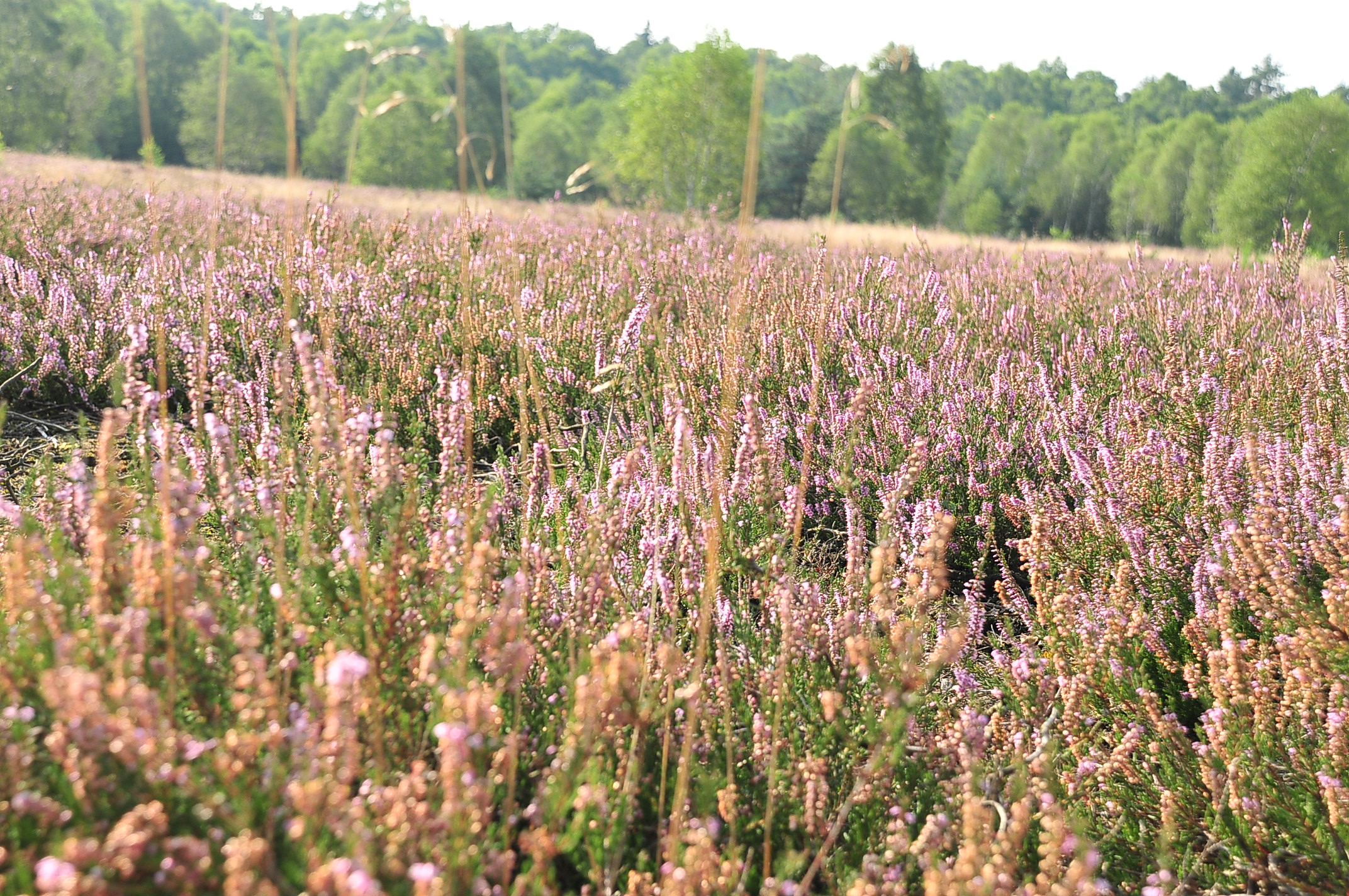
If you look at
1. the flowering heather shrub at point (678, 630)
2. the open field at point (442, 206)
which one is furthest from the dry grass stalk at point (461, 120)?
the open field at point (442, 206)

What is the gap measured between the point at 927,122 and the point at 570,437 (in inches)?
2427

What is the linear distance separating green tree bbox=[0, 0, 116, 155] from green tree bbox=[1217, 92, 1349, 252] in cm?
5534

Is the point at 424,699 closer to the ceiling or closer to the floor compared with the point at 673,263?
closer to the floor

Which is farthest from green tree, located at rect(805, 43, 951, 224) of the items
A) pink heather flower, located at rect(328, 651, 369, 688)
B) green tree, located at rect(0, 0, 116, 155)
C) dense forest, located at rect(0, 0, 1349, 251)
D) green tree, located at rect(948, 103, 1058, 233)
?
pink heather flower, located at rect(328, 651, 369, 688)

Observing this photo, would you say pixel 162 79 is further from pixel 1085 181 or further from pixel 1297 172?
pixel 1297 172

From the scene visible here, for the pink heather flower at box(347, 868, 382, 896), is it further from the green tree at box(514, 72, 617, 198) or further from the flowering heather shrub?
the green tree at box(514, 72, 617, 198)

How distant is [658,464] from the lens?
236 centimetres

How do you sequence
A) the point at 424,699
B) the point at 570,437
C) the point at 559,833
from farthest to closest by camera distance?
the point at 570,437 → the point at 424,699 → the point at 559,833

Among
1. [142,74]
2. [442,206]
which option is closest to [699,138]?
[442,206]

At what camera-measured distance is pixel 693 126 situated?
41.0m

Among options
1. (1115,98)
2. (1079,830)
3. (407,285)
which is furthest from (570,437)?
(1115,98)

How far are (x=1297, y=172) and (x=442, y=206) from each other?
33.7 metres

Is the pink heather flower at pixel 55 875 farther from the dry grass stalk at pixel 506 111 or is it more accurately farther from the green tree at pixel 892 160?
the green tree at pixel 892 160

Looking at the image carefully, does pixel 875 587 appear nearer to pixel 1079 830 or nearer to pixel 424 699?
pixel 1079 830
